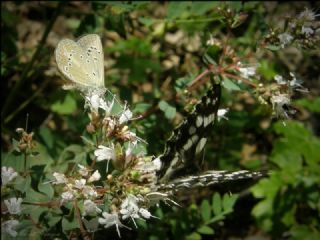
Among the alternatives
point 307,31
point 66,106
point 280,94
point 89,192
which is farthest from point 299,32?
point 66,106

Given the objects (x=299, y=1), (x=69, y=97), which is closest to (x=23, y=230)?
(x=69, y=97)

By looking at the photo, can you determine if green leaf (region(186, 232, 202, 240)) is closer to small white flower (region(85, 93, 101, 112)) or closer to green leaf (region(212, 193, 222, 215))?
green leaf (region(212, 193, 222, 215))

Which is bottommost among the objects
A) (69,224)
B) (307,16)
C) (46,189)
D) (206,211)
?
(206,211)

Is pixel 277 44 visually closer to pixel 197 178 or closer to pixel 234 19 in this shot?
pixel 234 19

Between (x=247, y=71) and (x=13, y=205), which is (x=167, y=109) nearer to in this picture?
(x=247, y=71)

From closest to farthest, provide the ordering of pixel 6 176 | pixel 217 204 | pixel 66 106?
pixel 6 176 < pixel 217 204 < pixel 66 106

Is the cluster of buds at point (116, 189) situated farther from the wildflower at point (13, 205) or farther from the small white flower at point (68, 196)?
the wildflower at point (13, 205)

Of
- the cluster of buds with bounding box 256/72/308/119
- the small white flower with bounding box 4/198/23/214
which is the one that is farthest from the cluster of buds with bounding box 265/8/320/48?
the small white flower with bounding box 4/198/23/214
